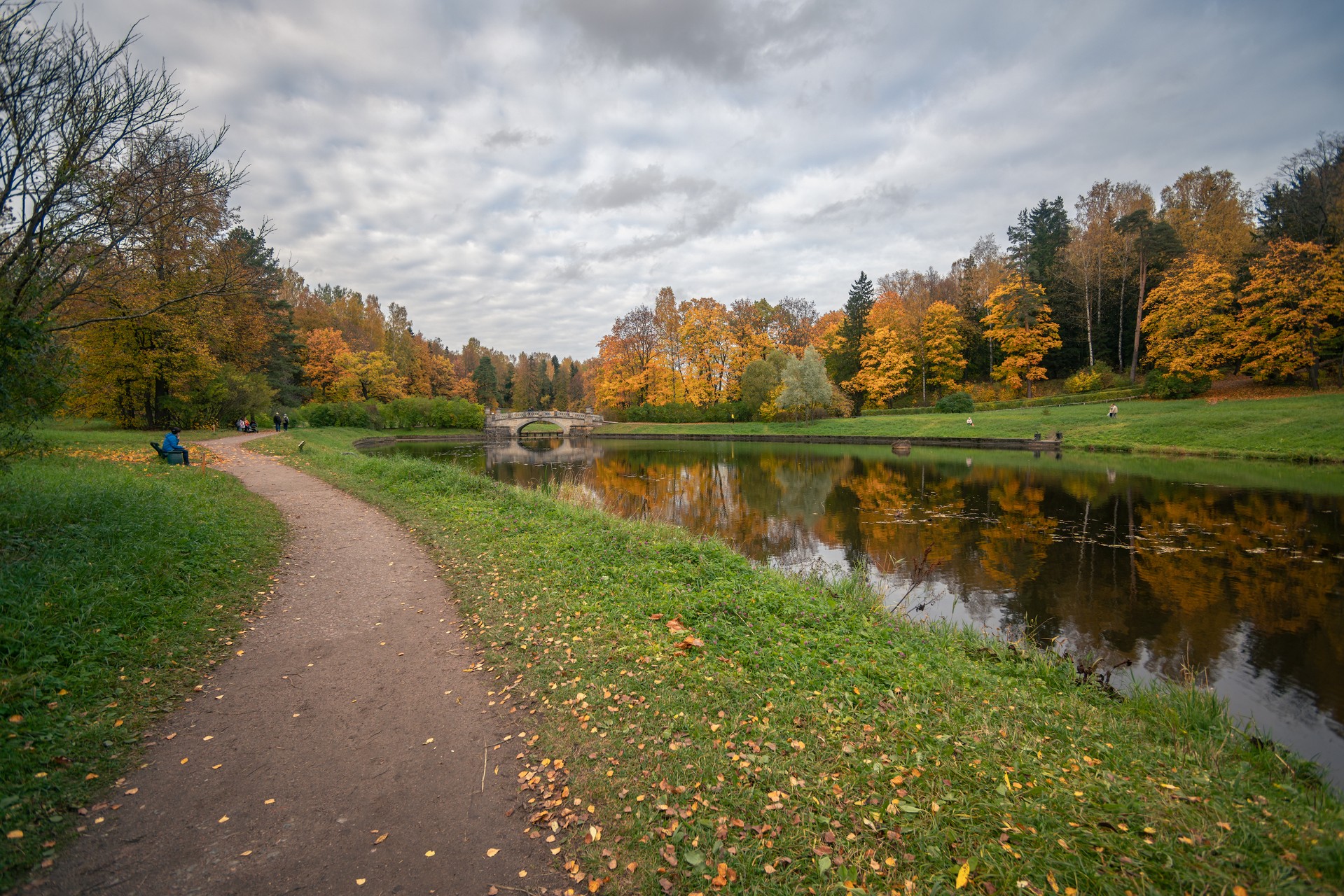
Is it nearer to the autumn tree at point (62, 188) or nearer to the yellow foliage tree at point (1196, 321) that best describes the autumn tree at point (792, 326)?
the yellow foliage tree at point (1196, 321)

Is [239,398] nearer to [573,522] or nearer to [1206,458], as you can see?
[573,522]

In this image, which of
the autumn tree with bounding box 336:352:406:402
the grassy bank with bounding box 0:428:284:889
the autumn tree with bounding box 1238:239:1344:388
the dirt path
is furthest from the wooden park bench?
the autumn tree with bounding box 1238:239:1344:388

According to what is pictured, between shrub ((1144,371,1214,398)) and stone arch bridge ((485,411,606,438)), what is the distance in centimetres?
4366

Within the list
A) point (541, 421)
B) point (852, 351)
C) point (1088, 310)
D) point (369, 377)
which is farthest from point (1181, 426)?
point (369, 377)

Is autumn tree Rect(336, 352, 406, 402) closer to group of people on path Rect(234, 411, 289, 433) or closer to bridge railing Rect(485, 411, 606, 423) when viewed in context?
bridge railing Rect(485, 411, 606, 423)

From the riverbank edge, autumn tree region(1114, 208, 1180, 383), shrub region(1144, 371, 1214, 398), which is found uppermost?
autumn tree region(1114, 208, 1180, 383)

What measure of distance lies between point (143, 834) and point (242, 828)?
0.50 meters

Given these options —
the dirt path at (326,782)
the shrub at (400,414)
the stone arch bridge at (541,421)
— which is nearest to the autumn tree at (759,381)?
the stone arch bridge at (541,421)

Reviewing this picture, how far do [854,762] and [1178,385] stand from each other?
41426 millimetres

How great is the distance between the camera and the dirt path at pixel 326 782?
2.98 m

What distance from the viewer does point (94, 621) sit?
5.07 metres

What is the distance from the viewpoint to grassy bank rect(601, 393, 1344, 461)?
22.0 metres

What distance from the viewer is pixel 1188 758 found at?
4.03 m

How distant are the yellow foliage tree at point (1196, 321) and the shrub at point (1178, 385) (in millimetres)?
187
